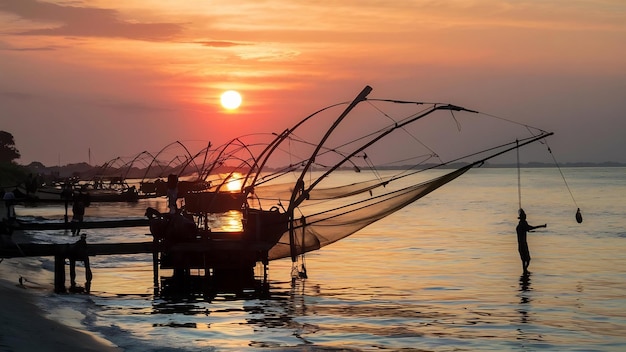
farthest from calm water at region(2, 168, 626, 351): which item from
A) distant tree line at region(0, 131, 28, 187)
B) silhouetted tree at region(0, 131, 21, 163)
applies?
silhouetted tree at region(0, 131, 21, 163)

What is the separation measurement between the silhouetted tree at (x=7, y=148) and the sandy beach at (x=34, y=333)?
95037 millimetres

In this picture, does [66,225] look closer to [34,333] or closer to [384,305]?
[384,305]

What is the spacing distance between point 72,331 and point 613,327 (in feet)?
33.6

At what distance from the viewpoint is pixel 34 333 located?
1393 cm

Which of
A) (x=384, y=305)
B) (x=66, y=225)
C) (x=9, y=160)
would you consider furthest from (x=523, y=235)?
(x=9, y=160)

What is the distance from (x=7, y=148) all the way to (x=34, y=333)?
344 feet

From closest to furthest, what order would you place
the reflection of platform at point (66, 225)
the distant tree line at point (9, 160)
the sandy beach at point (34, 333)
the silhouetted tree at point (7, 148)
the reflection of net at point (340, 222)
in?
the sandy beach at point (34, 333) → the reflection of net at point (340, 222) → the reflection of platform at point (66, 225) → the distant tree line at point (9, 160) → the silhouetted tree at point (7, 148)

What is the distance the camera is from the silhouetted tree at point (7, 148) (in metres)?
109

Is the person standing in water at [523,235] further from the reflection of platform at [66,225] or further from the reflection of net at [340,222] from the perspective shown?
the reflection of platform at [66,225]

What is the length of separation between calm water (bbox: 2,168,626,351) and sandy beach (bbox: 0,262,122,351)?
511mm

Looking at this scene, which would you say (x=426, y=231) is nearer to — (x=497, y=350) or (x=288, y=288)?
(x=288, y=288)

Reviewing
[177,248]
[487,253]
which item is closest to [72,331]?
[177,248]

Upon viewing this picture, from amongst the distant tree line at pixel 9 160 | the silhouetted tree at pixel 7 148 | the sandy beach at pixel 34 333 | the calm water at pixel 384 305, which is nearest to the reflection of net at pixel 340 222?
the calm water at pixel 384 305

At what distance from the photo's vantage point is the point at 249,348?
1481 centimetres
